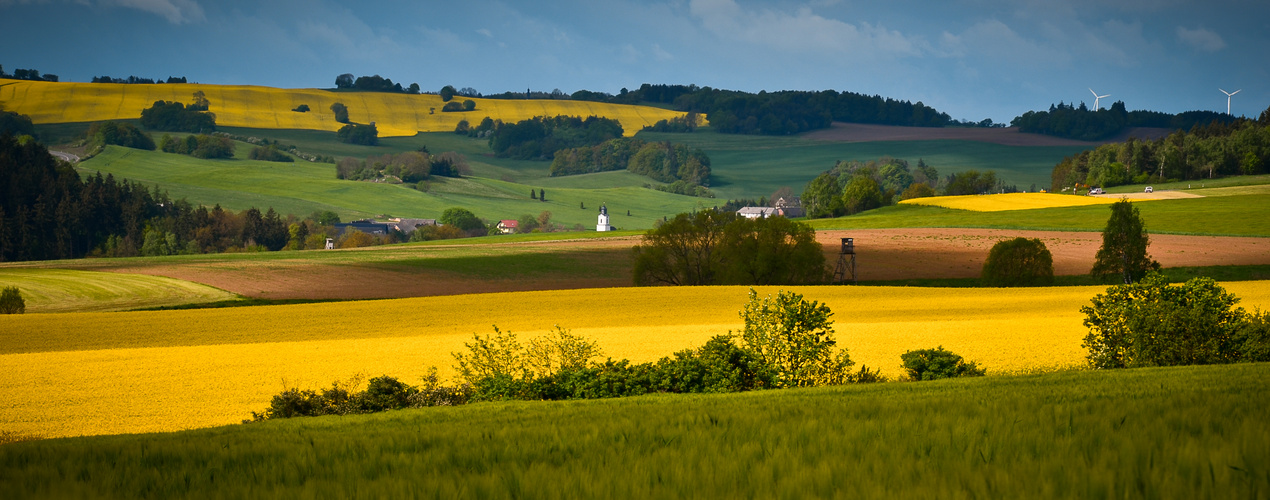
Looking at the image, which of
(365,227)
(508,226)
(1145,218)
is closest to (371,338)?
(1145,218)

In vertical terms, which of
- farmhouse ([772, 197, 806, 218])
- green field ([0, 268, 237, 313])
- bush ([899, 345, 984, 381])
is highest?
farmhouse ([772, 197, 806, 218])

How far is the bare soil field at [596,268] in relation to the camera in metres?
59.1

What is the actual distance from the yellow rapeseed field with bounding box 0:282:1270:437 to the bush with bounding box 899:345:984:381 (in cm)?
314

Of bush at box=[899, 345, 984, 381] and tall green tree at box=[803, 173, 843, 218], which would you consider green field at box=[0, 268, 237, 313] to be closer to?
bush at box=[899, 345, 984, 381]

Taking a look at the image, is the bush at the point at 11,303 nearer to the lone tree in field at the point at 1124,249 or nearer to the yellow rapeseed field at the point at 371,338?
the yellow rapeseed field at the point at 371,338

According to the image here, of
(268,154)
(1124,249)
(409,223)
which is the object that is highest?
(268,154)

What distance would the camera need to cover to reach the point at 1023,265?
5353 cm

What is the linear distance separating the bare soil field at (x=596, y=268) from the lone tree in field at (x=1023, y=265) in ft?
17.8

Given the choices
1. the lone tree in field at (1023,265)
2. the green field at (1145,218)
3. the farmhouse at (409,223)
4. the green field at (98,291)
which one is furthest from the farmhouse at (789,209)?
the green field at (98,291)

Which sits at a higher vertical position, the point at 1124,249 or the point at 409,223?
the point at 409,223

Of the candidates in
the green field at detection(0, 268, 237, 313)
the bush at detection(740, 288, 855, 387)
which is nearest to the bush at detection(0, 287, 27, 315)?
the green field at detection(0, 268, 237, 313)

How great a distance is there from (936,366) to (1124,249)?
40.9m

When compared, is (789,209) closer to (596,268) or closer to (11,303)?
(596,268)

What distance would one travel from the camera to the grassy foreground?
497cm
